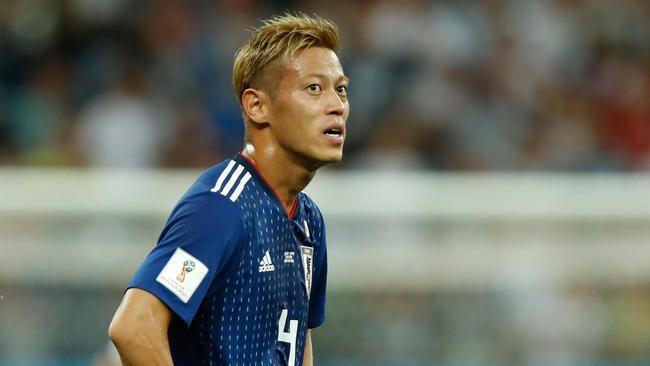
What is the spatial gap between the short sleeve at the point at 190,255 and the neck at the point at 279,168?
370mm

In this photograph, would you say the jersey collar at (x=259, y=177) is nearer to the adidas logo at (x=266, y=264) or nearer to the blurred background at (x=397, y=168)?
the adidas logo at (x=266, y=264)

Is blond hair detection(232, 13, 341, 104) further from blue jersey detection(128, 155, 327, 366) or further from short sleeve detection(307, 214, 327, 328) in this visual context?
short sleeve detection(307, 214, 327, 328)

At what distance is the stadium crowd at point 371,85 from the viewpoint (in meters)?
10.6

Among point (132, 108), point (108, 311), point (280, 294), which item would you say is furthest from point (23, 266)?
point (280, 294)

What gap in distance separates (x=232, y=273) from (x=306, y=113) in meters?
0.61

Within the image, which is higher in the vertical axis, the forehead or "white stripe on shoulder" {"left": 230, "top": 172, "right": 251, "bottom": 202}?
the forehead

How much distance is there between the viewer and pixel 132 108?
10609 millimetres

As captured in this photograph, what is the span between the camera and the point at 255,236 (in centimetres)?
425

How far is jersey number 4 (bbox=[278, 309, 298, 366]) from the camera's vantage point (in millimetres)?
4387

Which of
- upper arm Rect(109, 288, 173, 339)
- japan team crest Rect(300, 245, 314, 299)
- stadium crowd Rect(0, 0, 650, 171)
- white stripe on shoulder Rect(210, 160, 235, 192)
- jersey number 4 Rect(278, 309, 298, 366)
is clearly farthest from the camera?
stadium crowd Rect(0, 0, 650, 171)

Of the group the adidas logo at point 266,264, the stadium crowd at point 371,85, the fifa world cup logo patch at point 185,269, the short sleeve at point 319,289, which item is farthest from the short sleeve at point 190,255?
the stadium crowd at point 371,85

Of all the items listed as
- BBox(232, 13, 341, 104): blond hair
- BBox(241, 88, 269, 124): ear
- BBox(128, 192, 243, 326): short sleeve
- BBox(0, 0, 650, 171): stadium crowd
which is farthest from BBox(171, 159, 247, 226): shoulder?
BBox(0, 0, 650, 171): stadium crowd

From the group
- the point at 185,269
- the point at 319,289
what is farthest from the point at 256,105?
the point at 319,289

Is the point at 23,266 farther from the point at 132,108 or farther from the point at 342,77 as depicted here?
the point at 342,77
